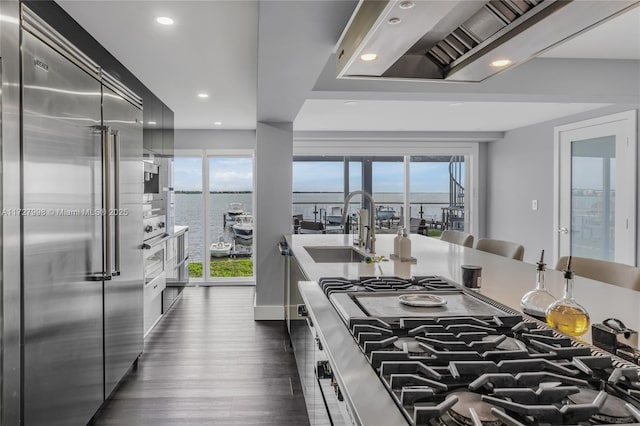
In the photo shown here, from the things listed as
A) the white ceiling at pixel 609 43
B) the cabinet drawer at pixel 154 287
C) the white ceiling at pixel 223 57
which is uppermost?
the white ceiling at pixel 609 43

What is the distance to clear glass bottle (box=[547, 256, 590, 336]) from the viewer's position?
107cm

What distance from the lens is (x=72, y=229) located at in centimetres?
198

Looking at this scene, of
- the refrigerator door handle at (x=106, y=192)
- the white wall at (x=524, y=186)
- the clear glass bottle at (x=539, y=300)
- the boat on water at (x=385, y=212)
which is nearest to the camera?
the clear glass bottle at (x=539, y=300)

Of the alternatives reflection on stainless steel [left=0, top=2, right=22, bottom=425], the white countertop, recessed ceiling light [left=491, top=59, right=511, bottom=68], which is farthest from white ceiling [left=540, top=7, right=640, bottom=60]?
reflection on stainless steel [left=0, top=2, right=22, bottom=425]

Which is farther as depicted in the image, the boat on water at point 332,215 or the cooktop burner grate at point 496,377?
the boat on water at point 332,215

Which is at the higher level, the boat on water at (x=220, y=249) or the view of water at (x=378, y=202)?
the view of water at (x=378, y=202)

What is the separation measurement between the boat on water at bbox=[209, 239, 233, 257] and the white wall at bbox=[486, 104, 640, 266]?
13.9ft

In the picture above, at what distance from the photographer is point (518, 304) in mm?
1486

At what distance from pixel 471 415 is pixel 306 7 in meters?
1.56

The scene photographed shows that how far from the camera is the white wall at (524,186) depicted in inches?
220

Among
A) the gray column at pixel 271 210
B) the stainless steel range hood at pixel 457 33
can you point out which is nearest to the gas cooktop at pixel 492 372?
the stainless steel range hood at pixel 457 33

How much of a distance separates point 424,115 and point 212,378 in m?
3.91

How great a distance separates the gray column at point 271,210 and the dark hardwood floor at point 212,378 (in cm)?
28

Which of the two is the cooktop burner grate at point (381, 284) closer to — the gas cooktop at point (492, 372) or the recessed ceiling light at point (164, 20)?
the gas cooktop at point (492, 372)
